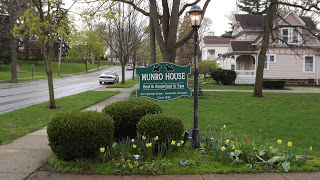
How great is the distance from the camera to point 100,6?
10.9 meters

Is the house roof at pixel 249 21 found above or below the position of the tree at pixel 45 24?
above

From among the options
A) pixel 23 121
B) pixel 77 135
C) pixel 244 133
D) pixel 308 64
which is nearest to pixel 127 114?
pixel 77 135

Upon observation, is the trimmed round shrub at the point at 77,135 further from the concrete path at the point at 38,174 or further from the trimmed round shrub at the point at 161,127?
the trimmed round shrub at the point at 161,127

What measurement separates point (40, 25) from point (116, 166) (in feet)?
25.6

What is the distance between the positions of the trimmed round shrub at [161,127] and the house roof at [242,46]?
26649 mm

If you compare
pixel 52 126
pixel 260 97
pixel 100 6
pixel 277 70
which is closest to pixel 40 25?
pixel 100 6

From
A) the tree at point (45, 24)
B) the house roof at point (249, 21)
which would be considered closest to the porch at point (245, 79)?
the house roof at point (249, 21)

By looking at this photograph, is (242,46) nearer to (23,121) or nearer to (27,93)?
(27,93)

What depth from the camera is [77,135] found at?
4.51m

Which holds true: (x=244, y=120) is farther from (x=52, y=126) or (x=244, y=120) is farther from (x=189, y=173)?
(x=52, y=126)

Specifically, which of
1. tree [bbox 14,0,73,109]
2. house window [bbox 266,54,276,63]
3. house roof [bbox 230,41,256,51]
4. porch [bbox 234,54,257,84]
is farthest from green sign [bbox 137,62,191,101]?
house window [bbox 266,54,276,63]

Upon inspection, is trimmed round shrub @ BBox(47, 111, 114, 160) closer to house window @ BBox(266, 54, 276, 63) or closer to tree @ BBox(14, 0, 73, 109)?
tree @ BBox(14, 0, 73, 109)

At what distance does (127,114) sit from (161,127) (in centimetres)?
107

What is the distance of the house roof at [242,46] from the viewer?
30094 millimetres
